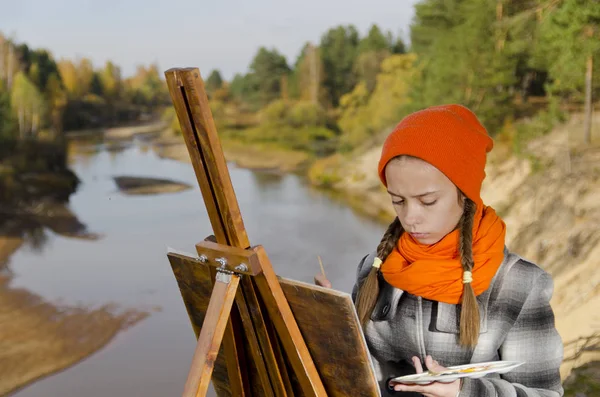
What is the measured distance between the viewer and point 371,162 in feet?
57.8

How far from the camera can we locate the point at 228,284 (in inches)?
45.9

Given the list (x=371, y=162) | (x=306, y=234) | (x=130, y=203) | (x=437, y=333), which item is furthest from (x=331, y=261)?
(x=437, y=333)

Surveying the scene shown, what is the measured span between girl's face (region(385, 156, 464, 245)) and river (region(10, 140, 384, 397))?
807 cm

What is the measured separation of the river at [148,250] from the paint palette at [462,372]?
8.08 m

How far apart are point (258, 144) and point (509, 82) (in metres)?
10.4

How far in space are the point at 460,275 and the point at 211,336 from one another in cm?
52

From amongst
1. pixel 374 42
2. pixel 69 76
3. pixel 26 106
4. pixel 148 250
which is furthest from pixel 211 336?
pixel 69 76

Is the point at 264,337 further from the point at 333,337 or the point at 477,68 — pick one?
the point at 477,68

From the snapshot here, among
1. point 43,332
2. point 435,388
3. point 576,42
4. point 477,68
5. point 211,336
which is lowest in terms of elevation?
point 43,332

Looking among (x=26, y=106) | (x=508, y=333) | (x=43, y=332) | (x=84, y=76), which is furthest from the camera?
(x=84, y=76)

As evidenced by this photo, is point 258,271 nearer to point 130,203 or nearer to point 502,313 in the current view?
point 502,313

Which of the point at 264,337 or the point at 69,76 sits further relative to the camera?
the point at 69,76

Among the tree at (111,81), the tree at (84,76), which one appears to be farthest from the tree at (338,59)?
the tree at (84,76)

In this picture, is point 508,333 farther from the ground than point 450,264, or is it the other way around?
point 450,264
